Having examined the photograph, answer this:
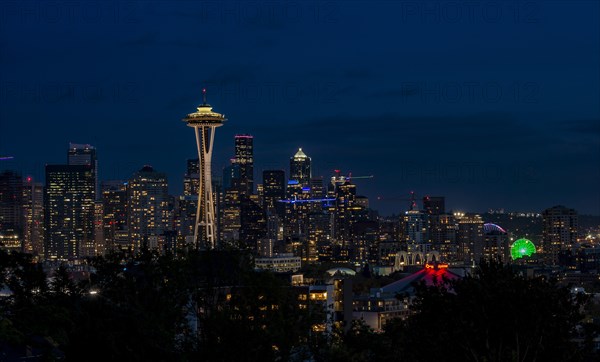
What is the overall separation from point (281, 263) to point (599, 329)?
542ft

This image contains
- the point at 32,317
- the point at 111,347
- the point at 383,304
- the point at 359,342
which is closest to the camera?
the point at 32,317

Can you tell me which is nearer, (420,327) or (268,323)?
(420,327)

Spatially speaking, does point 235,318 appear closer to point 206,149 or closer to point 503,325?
point 503,325

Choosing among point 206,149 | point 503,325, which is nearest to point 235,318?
point 503,325

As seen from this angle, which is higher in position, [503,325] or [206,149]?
[206,149]

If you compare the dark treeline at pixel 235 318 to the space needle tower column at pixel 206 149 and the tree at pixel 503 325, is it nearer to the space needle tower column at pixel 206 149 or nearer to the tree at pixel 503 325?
the tree at pixel 503 325

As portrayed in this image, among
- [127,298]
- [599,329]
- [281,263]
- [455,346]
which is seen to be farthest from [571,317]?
[281,263]

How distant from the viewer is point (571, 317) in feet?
79.8

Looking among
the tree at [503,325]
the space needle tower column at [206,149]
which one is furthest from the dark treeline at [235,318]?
the space needle tower column at [206,149]

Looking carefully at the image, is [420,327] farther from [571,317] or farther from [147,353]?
[147,353]

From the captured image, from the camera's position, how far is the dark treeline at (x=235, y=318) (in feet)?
58.3

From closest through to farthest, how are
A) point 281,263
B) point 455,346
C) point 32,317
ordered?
point 32,317
point 455,346
point 281,263

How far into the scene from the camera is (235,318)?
30.6 meters

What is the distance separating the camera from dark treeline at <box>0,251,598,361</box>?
17.8 meters
